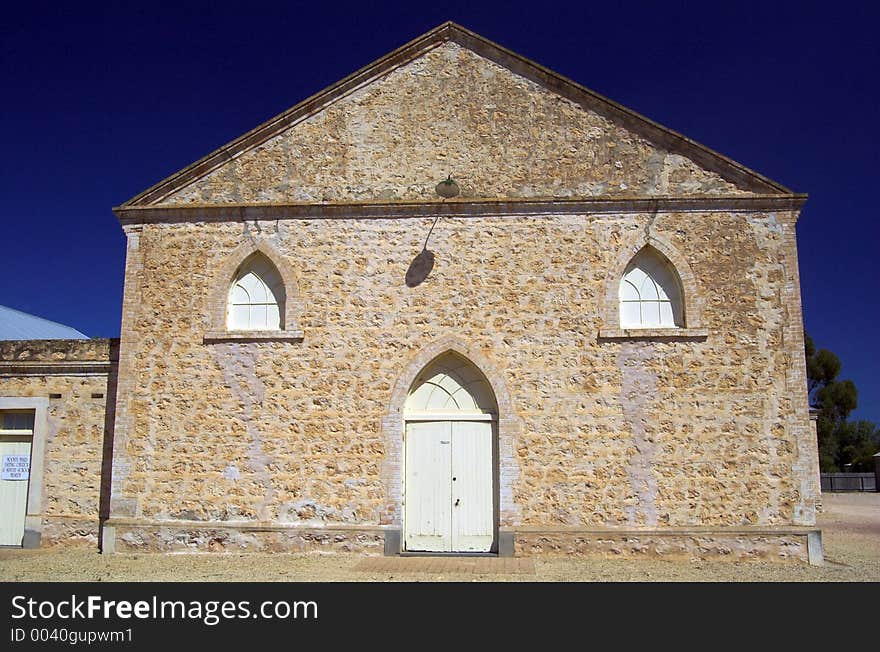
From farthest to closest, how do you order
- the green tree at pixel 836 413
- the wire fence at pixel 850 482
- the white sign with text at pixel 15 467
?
1. the green tree at pixel 836 413
2. the wire fence at pixel 850 482
3. the white sign with text at pixel 15 467

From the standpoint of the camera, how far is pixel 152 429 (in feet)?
39.8

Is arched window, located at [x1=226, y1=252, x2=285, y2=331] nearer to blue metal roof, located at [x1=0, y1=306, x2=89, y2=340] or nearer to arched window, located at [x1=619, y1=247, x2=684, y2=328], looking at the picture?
arched window, located at [x1=619, y1=247, x2=684, y2=328]

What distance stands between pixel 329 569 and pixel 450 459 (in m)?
2.66

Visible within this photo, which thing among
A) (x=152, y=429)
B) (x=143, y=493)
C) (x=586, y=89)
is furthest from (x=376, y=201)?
(x=143, y=493)

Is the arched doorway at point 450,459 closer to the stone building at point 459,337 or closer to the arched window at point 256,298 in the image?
the stone building at point 459,337

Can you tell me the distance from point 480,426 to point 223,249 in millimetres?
5436

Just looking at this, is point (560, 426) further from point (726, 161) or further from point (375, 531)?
point (726, 161)

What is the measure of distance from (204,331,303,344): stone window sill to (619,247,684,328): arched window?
5.53m

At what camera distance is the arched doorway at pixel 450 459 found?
11.6 metres

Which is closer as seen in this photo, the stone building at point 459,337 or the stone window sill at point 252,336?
the stone building at point 459,337

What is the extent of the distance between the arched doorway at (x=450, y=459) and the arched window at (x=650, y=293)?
276 cm

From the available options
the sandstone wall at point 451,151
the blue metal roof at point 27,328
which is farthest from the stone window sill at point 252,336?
the blue metal roof at point 27,328

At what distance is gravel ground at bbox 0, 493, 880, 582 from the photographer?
9648 millimetres

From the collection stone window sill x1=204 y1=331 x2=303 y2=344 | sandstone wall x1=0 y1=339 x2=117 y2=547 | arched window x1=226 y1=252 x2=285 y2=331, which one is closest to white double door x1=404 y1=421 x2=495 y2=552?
stone window sill x1=204 y1=331 x2=303 y2=344
